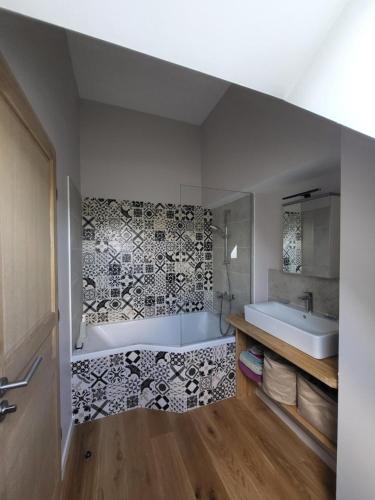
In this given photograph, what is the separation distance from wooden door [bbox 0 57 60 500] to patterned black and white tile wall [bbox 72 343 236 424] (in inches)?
22.0

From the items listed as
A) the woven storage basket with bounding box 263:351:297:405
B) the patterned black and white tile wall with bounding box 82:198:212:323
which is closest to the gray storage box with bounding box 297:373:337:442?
the woven storage basket with bounding box 263:351:297:405

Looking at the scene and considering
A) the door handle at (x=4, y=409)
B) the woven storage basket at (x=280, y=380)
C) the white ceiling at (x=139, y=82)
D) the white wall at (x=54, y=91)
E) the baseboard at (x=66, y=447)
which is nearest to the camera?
the door handle at (x=4, y=409)

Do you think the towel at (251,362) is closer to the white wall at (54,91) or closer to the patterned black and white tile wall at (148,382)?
the patterned black and white tile wall at (148,382)

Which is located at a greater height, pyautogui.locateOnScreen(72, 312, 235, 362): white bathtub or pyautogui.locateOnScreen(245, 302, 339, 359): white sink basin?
pyautogui.locateOnScreen(245, 302, 339, 359): white sink basin

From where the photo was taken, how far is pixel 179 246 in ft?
9.44

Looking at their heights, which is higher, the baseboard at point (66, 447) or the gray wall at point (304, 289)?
the gray wall at point (304, 289)

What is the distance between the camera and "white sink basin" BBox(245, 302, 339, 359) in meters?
1.33

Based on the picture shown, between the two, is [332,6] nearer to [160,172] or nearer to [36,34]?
[36,34]

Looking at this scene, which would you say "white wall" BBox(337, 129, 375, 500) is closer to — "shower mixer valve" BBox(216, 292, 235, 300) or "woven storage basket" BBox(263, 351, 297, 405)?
"woven storage basket" BBox(263, 351, 297, 405)

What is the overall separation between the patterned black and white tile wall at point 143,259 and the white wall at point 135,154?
182mm

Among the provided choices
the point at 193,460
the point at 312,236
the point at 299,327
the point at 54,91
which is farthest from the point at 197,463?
the point at 54,91

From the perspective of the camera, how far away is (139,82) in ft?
7.20

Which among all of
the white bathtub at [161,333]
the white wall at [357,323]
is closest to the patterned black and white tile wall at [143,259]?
the white bathtub at [161,333]

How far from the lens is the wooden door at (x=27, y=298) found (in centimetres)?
71
